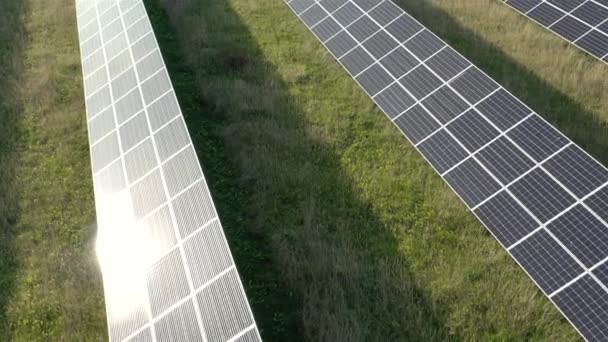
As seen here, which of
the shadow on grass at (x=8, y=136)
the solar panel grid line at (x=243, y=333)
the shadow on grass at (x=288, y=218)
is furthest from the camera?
the shadow on grass at (x=8, y=136)

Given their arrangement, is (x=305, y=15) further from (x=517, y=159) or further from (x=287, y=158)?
(x=517, y=159)

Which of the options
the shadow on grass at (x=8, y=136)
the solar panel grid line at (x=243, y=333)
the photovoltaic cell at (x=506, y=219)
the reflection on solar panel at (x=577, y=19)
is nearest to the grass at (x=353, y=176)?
the reflection on solar panel at (x=577, y=19)

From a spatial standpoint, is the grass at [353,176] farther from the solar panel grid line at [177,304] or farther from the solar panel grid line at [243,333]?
the solar panel grid line at [243,333]

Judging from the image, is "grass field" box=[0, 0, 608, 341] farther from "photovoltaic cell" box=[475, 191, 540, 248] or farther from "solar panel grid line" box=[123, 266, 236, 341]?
"solar panel grid line" box=[123, 266, 236, 341]

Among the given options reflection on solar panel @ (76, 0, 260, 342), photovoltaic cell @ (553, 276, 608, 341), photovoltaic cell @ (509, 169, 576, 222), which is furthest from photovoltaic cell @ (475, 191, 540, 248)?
reflection on solar panel @ (76, 0, 260, 342)

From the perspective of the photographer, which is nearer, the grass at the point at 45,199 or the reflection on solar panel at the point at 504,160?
the reflection on solar panel at the point at 504,160

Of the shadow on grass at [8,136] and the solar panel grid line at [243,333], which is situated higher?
the solar panel grid line at [243,333]
